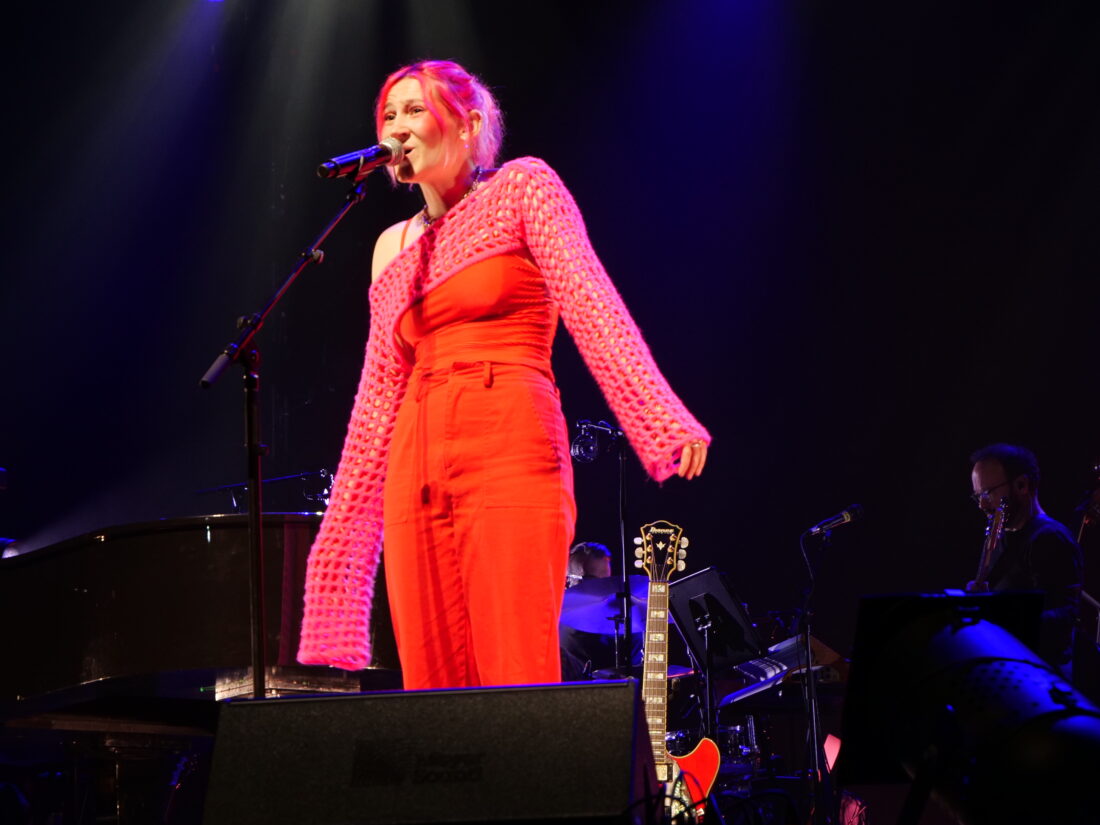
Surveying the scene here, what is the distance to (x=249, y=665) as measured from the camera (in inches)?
133

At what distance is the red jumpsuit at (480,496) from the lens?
243cm

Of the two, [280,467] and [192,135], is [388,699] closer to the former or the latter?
[280,467]

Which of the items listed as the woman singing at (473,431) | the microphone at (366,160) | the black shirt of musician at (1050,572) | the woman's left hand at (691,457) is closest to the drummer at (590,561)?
the black shirt of musician at (1050,572)

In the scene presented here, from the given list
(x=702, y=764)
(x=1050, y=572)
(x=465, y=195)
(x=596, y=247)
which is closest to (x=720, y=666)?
(x=702, y=764)

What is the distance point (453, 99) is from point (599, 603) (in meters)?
4.06

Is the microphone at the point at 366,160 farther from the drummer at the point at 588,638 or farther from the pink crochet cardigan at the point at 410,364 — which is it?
the drummer at the point at 588,638

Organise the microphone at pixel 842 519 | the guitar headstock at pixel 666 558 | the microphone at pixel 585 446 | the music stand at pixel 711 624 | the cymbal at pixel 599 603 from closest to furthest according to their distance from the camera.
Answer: the guitar headstock at pixel 666 558
the microphone at pixel 842 519
the music stand at pixel 711 624
the microphone at pixel 585 446
the cymbal at pixel 599 603

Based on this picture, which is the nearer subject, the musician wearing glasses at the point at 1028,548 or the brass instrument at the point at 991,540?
the musician wearing glasses at the point at 1028,548

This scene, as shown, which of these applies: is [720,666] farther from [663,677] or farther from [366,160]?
[366,160]

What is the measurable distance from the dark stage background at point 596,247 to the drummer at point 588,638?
84 centimetres

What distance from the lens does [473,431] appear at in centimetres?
248

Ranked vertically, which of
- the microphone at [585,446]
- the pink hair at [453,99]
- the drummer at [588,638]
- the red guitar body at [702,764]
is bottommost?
the red guitar body at [702,764]

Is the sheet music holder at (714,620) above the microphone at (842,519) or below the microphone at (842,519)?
below

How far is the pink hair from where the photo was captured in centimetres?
279
